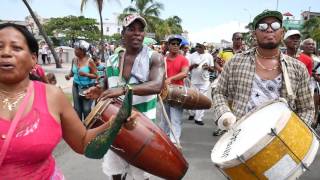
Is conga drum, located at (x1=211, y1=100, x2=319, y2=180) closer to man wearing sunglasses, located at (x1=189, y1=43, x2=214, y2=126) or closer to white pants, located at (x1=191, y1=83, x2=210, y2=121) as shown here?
white pants, located at (x1=191, y1=83, x2=210, y2=121)

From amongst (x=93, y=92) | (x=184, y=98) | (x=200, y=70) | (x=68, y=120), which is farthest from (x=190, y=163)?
(x=200, y=70)

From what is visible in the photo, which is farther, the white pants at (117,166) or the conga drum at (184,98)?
the conga drum at (184,98)

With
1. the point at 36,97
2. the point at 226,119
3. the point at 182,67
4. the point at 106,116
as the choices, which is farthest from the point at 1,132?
the point at 182,67

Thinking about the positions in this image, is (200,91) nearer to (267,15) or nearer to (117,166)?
(117,166)

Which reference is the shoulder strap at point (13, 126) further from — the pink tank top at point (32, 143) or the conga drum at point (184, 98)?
the conga drum at point (184, 98)

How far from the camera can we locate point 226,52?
10.3 meters

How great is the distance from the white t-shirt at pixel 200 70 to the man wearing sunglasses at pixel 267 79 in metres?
6.21

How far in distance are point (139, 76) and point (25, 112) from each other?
72.5 inches

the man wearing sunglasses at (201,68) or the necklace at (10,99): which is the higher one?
the necklace at (10,99)

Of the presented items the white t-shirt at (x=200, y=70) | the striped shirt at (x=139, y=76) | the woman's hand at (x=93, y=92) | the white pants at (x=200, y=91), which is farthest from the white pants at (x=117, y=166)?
the white t-shirt at (x=200, y=70)

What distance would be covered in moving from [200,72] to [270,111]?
6.83m

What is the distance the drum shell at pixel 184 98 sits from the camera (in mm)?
Answer: 6707

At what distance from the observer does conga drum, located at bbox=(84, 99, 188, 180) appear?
3.19m

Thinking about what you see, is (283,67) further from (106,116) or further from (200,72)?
(200,72)
